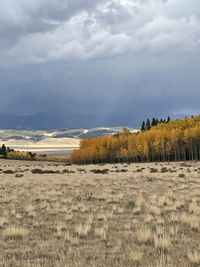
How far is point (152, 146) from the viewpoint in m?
138

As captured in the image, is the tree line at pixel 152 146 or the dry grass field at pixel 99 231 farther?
the tree line at pixel 152 146

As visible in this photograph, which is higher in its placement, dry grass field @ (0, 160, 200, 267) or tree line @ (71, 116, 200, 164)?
tree line @ (71, 116, 200, 164)

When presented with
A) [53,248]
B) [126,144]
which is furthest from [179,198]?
[126,144]

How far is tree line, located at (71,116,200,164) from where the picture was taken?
12938 cm

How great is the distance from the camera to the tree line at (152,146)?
→ 129375 millimetres

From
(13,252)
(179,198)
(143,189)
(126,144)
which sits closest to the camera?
(13,252)

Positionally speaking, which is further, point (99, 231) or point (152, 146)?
point (152, 146)

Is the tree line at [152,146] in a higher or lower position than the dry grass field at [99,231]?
higher

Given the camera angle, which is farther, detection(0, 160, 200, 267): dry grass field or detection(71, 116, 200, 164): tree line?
detection(71, 116, 200, 164): tree line

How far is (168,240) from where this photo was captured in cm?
1323

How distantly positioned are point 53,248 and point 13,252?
3.55ft

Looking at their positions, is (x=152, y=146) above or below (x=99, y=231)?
above

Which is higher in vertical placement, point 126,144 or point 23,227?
point 126,144

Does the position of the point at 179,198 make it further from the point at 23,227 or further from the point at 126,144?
the point at 126,144
